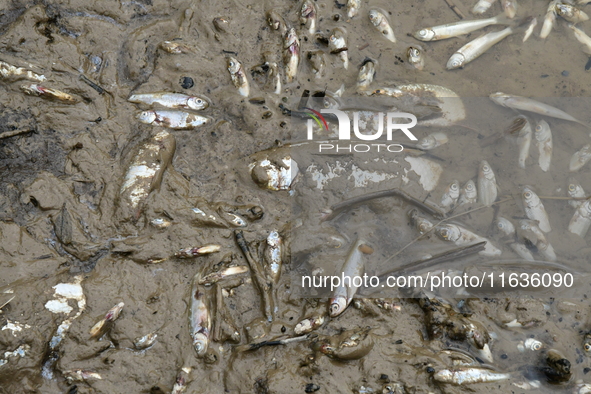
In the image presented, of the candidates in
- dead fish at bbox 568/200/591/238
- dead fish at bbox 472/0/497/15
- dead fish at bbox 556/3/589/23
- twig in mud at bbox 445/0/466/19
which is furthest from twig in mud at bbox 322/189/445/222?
dead fish at bbox 556/3/589/23

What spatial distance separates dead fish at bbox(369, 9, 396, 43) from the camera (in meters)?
5.87

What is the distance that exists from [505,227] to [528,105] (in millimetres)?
1881

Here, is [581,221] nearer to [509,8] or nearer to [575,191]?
[575,191]

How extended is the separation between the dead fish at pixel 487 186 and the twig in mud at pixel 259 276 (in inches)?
123

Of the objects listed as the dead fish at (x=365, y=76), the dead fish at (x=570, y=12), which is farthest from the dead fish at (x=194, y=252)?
the dead fish at (x=570, y=12)

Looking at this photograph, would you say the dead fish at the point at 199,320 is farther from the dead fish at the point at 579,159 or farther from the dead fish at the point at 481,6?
the dead fish at the point at 481,6

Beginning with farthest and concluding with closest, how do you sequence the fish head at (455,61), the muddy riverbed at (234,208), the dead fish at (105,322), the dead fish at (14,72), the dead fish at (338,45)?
1. the fish head at (455,61)
2. the dead fish at (338,45)
3. the dead fish at (14,72)
4. the muddy riverbed at (234,208)
5. the dead fish at (105,322)

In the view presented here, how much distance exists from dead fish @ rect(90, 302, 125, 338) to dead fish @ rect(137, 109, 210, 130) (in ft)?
7.13

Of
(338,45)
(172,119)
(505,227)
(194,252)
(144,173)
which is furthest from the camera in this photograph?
(338,45)

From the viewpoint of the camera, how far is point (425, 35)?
595 centimetres

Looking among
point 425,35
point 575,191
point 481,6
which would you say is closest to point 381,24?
point 425,35

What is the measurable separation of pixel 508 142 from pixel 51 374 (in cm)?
622

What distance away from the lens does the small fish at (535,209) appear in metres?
5.42

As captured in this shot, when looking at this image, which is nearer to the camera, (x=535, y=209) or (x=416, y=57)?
(x=535, y=209)
